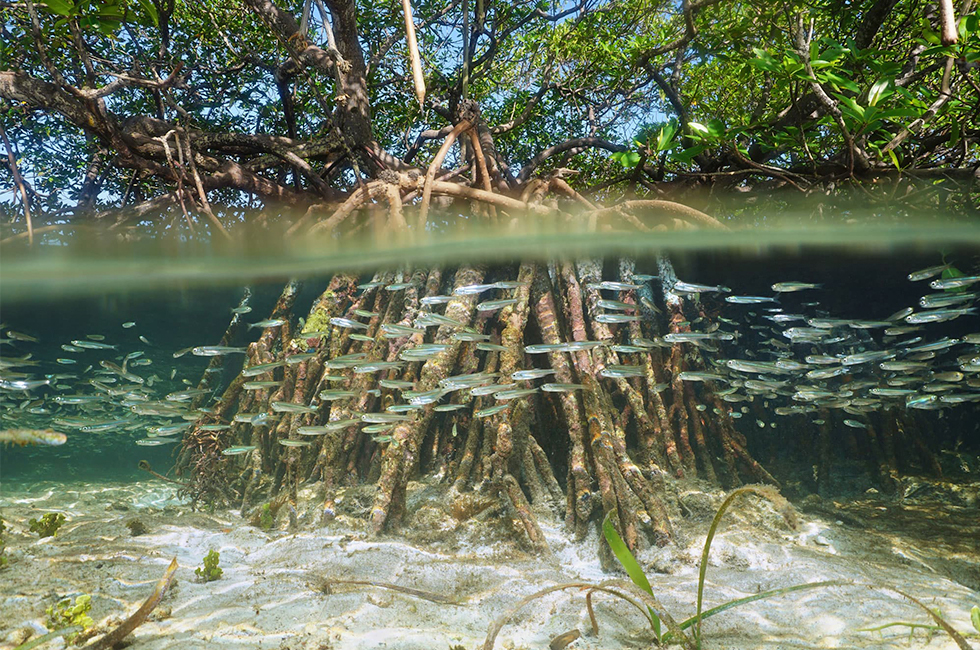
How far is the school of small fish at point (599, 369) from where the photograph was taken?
513 cm

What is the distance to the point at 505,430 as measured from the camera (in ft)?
18.0

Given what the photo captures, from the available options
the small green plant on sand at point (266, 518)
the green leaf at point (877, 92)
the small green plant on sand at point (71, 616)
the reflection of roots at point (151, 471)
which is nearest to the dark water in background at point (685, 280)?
the reflection of roots at point (151, 471)

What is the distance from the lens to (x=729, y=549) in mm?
4664

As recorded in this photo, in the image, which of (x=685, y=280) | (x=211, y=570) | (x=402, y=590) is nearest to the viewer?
(x=402, y=590)

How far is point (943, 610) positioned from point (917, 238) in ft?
21.0

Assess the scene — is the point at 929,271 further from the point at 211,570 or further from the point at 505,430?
the point at 211,570

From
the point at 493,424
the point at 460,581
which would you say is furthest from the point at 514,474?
the point at 460,581

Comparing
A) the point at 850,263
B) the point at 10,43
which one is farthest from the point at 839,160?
the point at 10,43

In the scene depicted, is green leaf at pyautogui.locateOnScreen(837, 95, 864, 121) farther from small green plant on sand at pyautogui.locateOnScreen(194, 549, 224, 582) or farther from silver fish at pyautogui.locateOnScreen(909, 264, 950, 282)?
small green plant on sand at pyautogui.locateOnScreen(194, 549, 224, 582)

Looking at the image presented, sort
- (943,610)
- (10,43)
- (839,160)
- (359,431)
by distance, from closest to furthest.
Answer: (943,610) < (359,431) < (839,160) < (10,43)

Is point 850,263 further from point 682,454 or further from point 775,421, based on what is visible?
point 682,454

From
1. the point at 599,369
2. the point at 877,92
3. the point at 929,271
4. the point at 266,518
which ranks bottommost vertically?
the point at 266,518

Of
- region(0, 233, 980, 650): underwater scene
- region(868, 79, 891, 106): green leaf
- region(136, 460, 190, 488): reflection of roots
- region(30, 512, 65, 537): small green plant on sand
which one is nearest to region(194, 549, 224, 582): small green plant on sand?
region(0, 233, 980, 650): underwater scene

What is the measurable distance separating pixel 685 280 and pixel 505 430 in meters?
7.36
